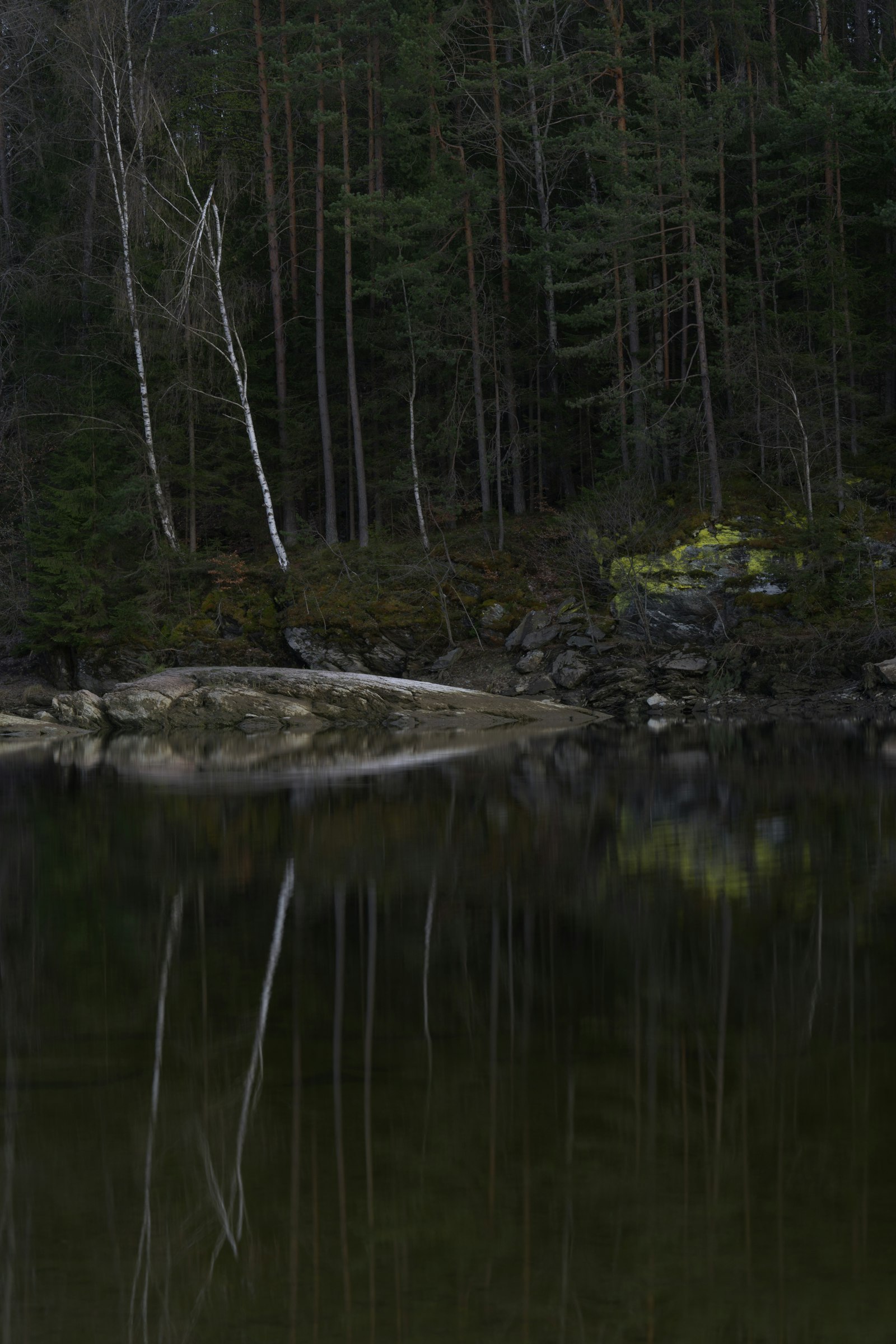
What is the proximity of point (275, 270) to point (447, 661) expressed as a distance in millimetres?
12782

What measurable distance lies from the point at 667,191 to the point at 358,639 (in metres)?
14.2

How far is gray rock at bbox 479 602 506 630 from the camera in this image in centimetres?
2877

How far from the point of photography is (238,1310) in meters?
3.02

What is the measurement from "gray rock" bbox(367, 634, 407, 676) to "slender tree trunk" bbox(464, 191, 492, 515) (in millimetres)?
5836

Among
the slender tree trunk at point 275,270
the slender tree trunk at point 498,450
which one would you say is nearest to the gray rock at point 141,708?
the slender tree trunk at point 275,270

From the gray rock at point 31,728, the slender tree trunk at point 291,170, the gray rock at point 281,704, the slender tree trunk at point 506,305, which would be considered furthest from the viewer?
the slender tree trunk at point 506,305

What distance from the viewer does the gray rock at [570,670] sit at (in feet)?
86.3

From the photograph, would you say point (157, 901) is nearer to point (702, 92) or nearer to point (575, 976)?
point (575, 976)

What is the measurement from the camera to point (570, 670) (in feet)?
87.0

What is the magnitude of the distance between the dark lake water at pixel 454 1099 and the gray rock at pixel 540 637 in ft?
59.3

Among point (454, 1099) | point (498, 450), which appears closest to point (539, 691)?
point (498, 450)

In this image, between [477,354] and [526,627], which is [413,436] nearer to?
[477,354]

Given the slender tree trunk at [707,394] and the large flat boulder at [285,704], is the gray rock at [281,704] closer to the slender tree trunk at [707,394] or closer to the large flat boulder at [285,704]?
the large flat boulder at [285,704]

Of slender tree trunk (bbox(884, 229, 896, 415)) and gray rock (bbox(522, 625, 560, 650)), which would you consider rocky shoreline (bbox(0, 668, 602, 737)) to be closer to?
gray rock (bbox(522, 625, 560, 650))
